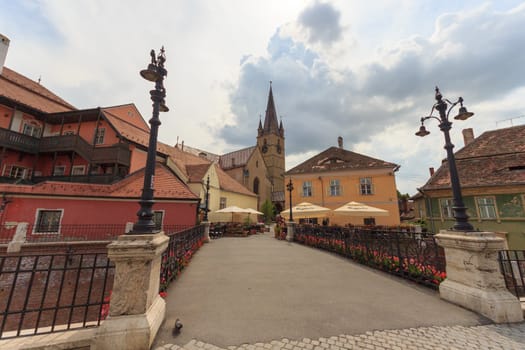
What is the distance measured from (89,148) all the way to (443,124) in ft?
71.3

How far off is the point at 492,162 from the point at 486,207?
375cm

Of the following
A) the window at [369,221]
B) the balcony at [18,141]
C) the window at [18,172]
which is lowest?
the window at [369,221]

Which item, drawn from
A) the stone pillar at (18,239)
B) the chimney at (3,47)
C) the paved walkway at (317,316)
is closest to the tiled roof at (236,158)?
the stone pillar at (18,239)

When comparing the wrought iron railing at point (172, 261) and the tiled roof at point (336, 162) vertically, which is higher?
the tiled roof at point (336, 162)

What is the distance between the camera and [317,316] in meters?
3.40

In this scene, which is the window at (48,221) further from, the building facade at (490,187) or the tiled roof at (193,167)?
the building facade at (490,187)

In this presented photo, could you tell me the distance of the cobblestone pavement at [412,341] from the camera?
2641 millimetres

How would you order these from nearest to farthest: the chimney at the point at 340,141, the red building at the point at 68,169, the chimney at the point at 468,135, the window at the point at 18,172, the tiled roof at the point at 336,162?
the red building at the point at 68,169 < the window at the point at 18,172 < the tiled roof at the point at 336,162 < the chimney at the point at 468,135 < the chimney at the point at 340,141

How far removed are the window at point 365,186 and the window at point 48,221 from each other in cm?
2314

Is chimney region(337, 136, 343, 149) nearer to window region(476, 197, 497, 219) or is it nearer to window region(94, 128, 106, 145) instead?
window region(476, 197, 497, 219)

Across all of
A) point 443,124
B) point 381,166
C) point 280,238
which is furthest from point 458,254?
point 381,166

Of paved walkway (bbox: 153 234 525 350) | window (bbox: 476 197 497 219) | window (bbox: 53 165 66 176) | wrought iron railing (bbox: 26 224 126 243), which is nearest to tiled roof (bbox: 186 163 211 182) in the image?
wrought iron railing (bbox: 26 224 126 243)

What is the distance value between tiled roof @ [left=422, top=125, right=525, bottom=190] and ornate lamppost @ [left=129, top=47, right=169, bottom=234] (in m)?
19.6

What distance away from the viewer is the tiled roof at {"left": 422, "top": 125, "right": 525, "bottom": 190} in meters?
13.8
